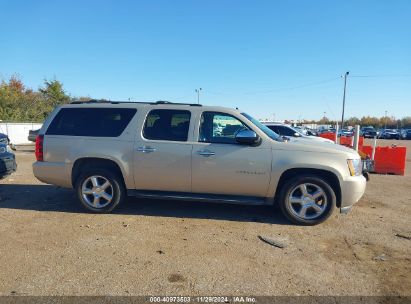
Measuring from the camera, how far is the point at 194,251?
441cm

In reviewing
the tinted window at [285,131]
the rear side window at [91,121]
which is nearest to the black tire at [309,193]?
the rear side window at [91,121]

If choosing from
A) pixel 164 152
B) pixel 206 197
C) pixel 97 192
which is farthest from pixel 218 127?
pixel 97 192

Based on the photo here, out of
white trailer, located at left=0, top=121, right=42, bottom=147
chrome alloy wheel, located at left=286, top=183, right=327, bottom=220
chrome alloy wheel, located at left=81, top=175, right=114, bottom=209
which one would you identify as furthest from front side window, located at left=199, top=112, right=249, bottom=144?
white trailer, located at left=0, top=121, right=42, bottom=147

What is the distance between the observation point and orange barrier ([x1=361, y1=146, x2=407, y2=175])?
11.4 m

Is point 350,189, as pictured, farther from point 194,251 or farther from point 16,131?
point 16,131

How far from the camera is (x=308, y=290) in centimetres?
350

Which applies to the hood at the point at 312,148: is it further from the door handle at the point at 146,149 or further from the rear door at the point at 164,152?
the door handle at the point at 146,149

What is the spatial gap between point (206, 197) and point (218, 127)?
117 cm

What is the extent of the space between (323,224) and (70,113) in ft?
15.4

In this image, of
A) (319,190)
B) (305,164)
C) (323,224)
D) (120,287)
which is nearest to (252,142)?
(305,164)

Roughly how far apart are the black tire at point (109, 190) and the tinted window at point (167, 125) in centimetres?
94

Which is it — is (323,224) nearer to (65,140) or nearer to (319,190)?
(319,190)

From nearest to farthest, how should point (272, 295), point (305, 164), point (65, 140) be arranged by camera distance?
point (272, 295), point (305, 164), point (65, 140)

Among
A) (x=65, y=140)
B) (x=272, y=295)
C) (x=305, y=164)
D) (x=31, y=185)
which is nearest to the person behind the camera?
(x=272, y=295)
